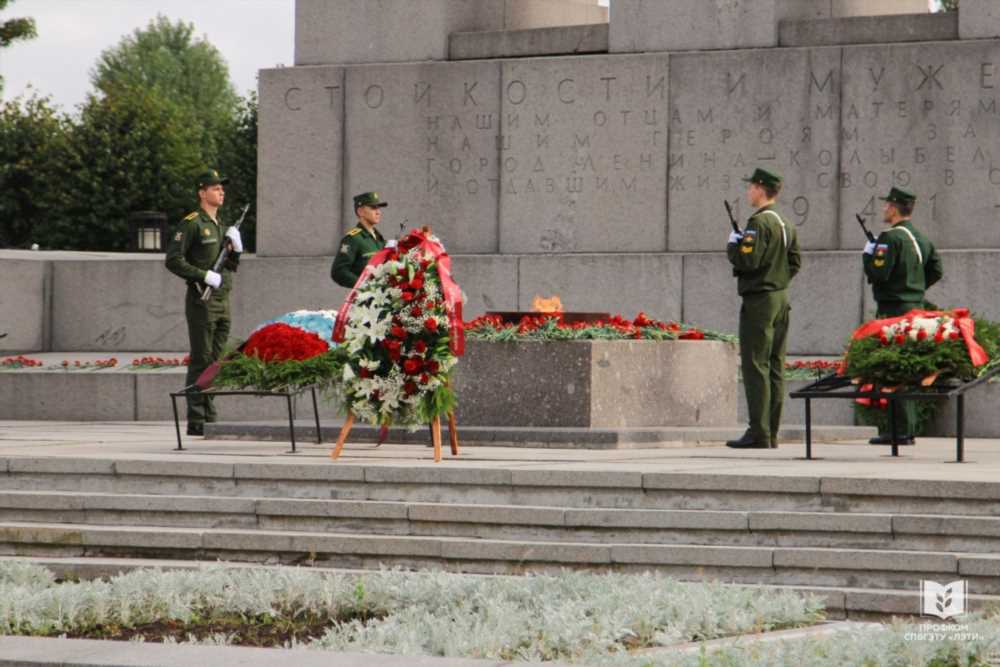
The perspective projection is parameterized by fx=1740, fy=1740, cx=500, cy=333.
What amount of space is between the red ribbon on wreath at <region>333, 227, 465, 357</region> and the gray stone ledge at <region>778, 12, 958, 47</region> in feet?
26.8

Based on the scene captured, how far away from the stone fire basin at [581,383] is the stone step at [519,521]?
3.48 m

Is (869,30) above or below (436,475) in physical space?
above

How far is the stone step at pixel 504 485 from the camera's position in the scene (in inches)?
354

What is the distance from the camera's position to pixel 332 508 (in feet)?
32.3

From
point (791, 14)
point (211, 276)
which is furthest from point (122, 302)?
point (791, 14)

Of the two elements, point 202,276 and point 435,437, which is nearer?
point 435,437

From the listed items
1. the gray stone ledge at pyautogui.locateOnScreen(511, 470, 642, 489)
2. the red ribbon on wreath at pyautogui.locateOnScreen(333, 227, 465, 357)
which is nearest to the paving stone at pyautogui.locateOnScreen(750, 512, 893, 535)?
the gray stone ledge at pyautogui.locateOnScreen(511, 470, 642, 489)

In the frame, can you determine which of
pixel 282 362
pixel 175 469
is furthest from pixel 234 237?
pixel 175 469

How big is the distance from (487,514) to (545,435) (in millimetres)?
3307

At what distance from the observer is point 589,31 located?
19.6 m

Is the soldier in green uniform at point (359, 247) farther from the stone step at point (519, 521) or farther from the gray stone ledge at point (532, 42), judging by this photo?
the gray stone ledge at point (532, 42)

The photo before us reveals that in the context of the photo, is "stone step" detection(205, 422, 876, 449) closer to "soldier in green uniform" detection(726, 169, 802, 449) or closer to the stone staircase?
"soldier in green uniform" detection(726, 169, 802, 449)

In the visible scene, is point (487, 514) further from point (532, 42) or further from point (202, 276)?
point (532, 42)

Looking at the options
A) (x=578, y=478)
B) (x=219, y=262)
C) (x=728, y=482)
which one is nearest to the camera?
(x=728, y=482)
